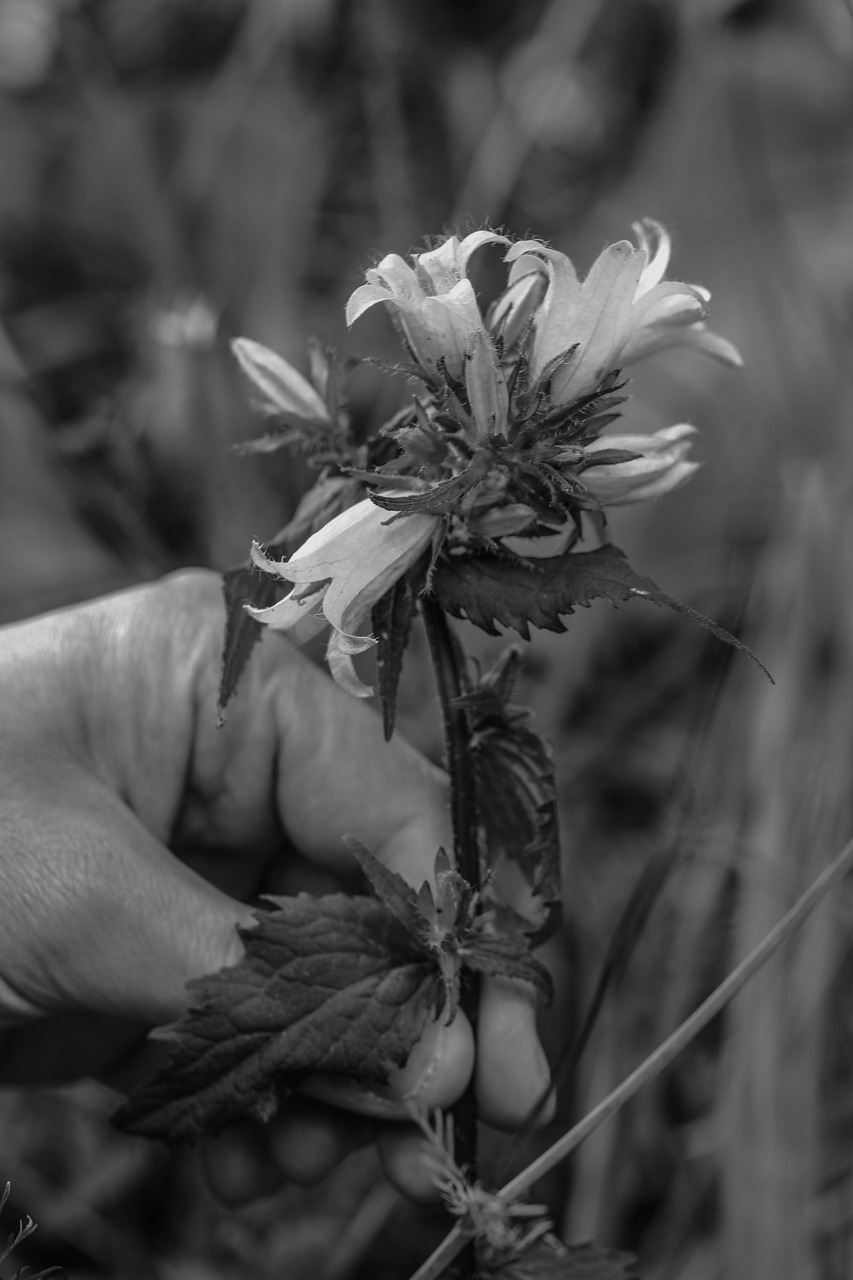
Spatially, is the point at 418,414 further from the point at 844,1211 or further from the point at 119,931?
the point at 844,1211

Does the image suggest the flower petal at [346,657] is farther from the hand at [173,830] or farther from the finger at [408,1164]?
the finger at [408,1164]

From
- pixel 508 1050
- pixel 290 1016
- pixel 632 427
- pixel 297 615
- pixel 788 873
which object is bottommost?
pixel 788 873

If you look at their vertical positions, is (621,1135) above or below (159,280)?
below

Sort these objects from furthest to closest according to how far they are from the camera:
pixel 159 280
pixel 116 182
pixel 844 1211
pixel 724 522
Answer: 1. pixel 116 182
2. pixel 159 280
3. pixel 724 522
4. pixel 844 1211

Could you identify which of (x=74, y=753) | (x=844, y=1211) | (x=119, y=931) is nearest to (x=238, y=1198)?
(x=119, y=931)

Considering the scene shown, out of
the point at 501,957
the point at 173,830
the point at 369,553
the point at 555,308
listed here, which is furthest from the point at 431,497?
the point at 173,830

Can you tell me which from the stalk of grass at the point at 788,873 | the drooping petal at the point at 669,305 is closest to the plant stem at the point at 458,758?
the drooping petal at the point at 669,305

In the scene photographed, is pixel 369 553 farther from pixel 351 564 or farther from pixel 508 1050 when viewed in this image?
pixel 508 1050

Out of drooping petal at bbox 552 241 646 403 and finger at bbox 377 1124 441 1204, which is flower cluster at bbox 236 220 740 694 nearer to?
drooping petal at bbox 552 241 646 403
